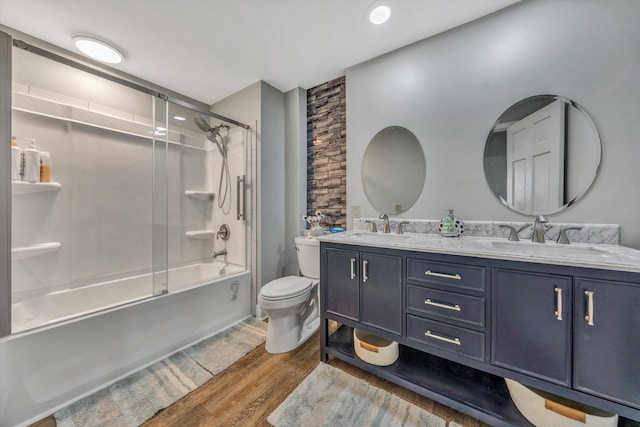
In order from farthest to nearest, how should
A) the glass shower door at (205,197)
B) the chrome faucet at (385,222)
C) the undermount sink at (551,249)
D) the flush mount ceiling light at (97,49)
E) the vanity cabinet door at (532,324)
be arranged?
the glass shower door at (205,197), the chrome faucet at (385,222), the flush mount ceiling light at (97,49), the undermount sink at (551,249), the vanity cabinet door at (532,324)

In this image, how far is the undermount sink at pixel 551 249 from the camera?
1.10 m

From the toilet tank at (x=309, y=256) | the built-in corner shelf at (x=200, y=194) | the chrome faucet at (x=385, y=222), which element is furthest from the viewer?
the built-in corner shelf at (x=200, y=194)

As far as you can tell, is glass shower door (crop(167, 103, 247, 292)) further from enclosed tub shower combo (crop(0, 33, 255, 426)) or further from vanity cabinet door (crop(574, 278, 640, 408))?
vanity cabinet door (crop(574, 278, 640, 408))

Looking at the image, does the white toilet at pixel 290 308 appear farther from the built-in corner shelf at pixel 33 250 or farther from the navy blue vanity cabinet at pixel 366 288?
the built-in corner shelf at pixel 33 250

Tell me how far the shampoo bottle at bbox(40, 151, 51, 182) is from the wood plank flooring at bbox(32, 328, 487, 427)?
163cm

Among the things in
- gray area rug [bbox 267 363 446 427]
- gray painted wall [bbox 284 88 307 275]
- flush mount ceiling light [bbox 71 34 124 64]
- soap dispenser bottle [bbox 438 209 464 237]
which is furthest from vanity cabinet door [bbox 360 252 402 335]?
flush mount ceiling light [bbox 71 34 124 64]

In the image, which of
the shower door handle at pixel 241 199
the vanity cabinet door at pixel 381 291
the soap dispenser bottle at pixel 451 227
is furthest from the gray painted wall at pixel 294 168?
the soap dispenser bottle at pixel 451 227

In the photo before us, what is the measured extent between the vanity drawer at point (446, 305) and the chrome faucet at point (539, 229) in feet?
1.99

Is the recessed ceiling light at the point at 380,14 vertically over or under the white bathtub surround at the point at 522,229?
over

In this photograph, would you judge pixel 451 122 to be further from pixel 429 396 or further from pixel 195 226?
pixel 195 226

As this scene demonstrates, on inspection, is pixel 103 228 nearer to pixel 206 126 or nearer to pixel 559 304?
pixel 206 126

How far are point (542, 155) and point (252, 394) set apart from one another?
2377 mm

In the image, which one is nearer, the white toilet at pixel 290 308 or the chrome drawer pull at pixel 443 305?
the chrome drawer pull at pixel 443 305

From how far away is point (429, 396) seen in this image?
4.20ft
